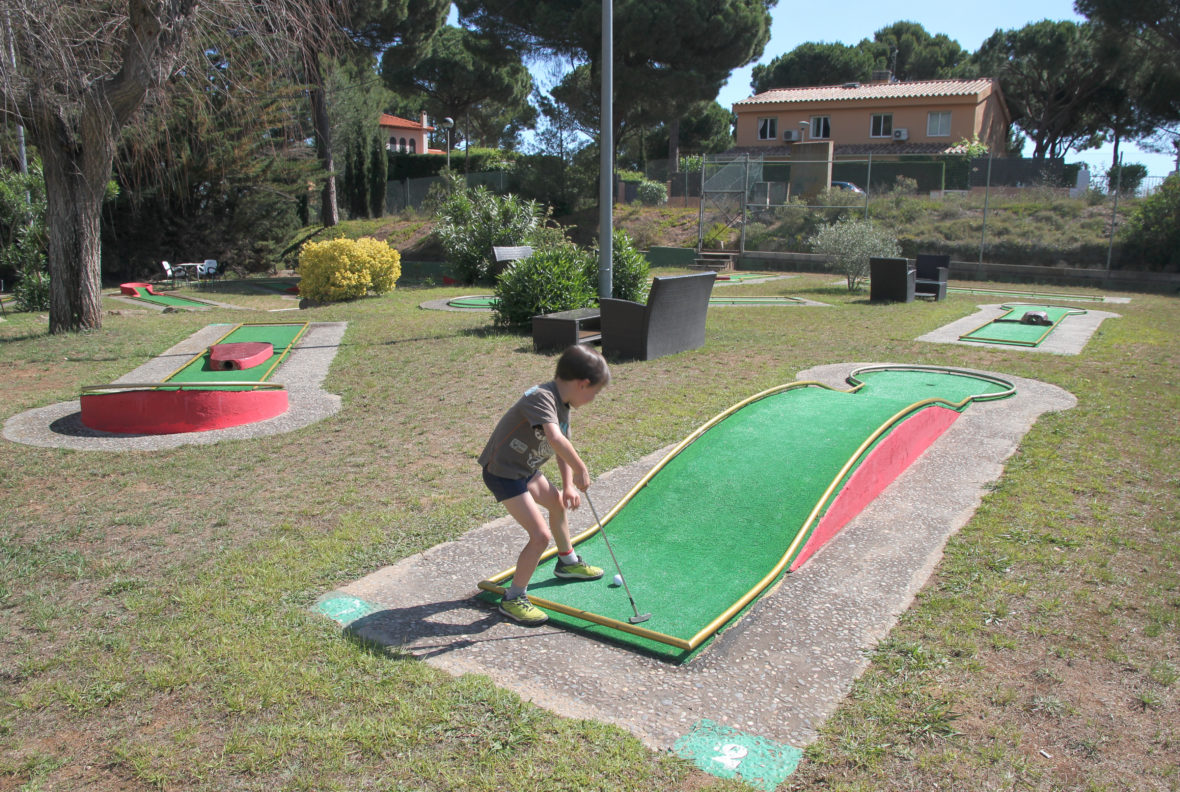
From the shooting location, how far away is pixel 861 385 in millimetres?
8297

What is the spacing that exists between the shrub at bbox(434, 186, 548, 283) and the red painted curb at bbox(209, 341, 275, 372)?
10.2 meters

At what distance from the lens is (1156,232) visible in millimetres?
19641

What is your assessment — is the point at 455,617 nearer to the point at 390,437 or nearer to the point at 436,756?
the point at 436,756

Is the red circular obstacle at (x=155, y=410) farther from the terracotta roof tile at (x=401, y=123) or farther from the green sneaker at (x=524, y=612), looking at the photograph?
the terracotta roof tile at (x=401, y=123)

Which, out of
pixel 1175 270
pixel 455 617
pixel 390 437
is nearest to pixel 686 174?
pixel 1175 270

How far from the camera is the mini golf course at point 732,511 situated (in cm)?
377

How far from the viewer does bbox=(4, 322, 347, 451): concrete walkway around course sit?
6734mm

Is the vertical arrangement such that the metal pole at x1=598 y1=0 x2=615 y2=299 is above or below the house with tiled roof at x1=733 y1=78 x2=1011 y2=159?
below

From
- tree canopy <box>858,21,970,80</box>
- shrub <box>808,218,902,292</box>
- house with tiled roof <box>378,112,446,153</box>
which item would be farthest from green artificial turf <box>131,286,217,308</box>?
tree canopy <box>858,21,970,80</box>

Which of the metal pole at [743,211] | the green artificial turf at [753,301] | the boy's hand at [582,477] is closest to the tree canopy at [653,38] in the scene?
the metal pole at [743,211]

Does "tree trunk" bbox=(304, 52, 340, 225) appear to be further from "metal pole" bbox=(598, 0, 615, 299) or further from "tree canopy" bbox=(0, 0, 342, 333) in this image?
"metal pole" bbox=(598, 0, 615, 299)

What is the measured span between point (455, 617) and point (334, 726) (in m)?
0.94

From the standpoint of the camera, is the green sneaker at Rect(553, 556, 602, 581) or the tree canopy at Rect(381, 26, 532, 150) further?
the tree canopy at Rect(381, 26, 532, 150)

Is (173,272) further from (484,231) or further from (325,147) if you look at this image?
(484,231)
